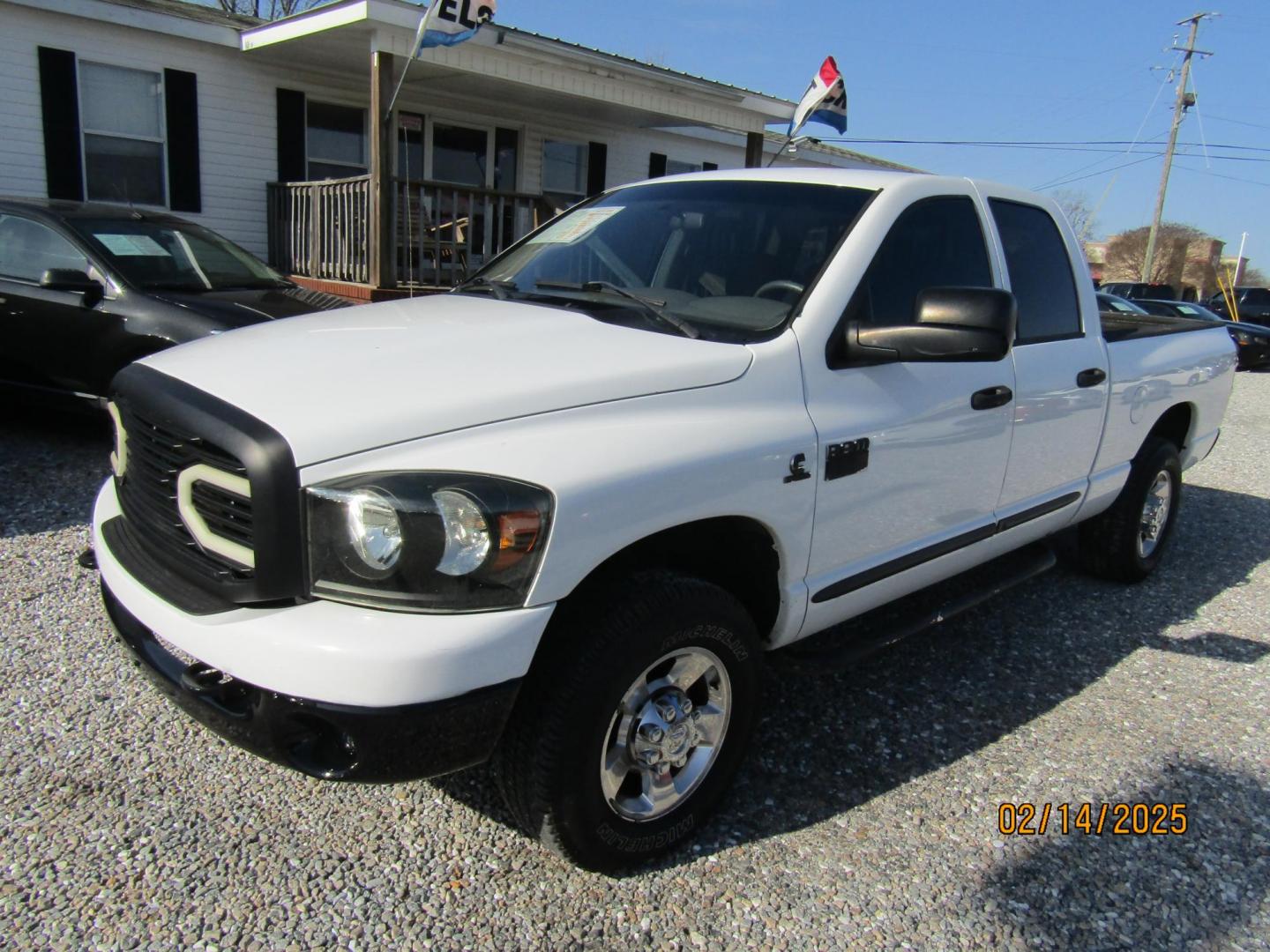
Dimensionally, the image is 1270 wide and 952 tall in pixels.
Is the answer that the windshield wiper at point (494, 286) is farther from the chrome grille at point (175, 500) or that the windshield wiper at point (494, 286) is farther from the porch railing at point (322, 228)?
the porch railing at point (322, 228)

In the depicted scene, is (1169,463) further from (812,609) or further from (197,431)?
(197,431)

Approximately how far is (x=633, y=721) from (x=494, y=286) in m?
1.75

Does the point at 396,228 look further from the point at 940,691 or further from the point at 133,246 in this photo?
the point at 940,691

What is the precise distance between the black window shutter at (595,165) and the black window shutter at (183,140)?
572 cm

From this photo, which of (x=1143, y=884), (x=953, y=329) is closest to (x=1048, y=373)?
(x=953, y=329)

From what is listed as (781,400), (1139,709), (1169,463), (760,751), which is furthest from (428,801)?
(1169,463)

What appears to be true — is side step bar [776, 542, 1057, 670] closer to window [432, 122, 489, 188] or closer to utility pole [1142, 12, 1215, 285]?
window [432, 122, 489, 188]

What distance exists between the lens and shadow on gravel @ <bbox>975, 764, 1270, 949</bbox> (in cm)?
246

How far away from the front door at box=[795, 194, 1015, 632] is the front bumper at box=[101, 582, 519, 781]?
1166 mm

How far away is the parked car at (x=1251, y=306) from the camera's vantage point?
84.0ft

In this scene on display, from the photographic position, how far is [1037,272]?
3.94 m

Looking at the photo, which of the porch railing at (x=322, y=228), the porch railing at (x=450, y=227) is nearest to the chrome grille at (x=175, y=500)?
the porch railing at (x=450, y=227)

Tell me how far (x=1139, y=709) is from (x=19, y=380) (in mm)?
6599

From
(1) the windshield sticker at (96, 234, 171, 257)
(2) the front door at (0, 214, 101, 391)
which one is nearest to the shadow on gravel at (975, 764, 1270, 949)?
(2) the front door at (0, 214, 101, 391)
